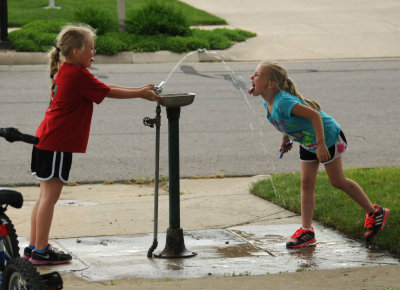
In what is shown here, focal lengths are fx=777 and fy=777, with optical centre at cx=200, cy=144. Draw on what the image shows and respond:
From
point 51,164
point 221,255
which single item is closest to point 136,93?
point 51,164

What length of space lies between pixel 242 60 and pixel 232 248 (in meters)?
11.8

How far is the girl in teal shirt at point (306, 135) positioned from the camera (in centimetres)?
545

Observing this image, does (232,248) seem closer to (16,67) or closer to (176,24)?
(16,67)

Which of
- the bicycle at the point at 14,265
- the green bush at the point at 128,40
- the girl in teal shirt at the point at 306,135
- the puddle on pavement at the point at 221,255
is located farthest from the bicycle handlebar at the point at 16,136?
the green bush at the point at 128,40

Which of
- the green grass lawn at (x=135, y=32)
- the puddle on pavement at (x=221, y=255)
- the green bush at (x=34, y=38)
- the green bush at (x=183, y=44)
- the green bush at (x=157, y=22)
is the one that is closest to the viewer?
the puddle on pavement at (x=221, y=255)

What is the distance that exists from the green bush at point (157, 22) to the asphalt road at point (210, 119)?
187 cm

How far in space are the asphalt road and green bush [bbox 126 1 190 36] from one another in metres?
1.87

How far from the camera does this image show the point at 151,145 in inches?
382

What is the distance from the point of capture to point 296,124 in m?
5.55

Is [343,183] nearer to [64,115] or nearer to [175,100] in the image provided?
[175,100]

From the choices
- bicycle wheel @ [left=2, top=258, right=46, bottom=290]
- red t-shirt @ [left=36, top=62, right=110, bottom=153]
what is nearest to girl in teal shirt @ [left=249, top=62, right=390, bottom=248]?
red t-shirt @ [left=36, top=62, right=110, bottom=153]

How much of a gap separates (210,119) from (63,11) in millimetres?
11614

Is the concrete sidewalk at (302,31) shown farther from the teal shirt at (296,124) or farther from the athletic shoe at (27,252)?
the teal shirt at (296,124)

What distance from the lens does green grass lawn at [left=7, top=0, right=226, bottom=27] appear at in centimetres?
2042
